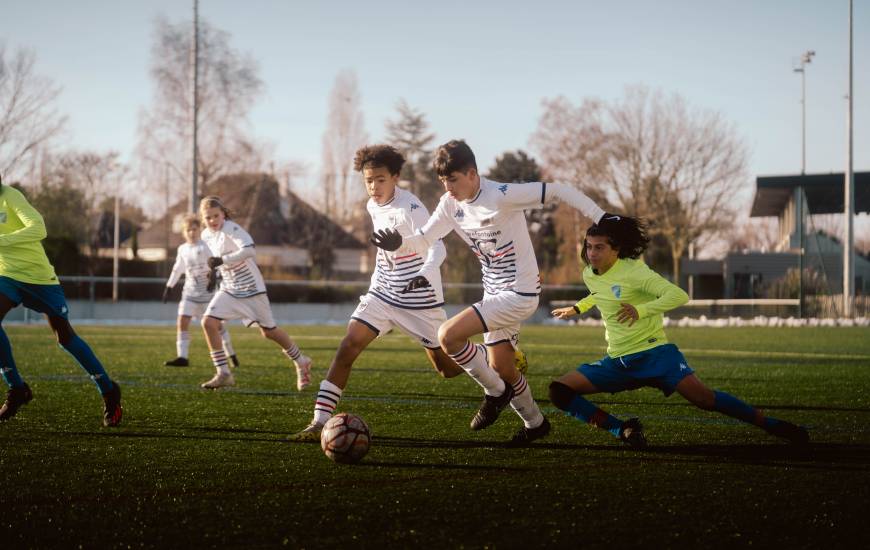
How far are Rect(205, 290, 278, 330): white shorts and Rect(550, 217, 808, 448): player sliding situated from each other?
5.31 m

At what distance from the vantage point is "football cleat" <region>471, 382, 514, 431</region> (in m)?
6.45

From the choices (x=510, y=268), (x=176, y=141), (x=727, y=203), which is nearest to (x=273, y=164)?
(x=176, y=141)

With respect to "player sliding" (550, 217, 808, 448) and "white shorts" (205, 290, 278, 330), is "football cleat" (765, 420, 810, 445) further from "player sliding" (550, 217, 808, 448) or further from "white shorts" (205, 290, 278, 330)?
"white shorts" (205, 290, 278, 330)

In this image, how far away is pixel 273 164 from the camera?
46.2 metres

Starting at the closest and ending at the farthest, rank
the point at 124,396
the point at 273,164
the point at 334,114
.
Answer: the point at 124,396
the point at 273,164
the point at 334,114

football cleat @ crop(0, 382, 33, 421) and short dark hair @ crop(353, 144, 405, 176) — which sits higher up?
short dark hair @ crop(353, 144, 405, 176)

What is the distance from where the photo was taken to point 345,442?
5.40 metres

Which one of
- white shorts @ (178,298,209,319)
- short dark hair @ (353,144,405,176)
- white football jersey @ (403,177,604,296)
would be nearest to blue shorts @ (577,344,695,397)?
white football jersey @ (403,177,604,296)

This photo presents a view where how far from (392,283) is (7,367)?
296 cm

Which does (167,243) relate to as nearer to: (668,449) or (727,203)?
(727,203)

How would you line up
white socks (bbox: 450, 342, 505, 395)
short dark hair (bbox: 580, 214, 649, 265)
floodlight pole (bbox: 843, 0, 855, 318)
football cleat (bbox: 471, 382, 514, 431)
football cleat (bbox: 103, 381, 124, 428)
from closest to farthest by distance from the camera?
short dark hair (bbox: 580, 214, 649, 265), white socks (bbox: 450, 342, 505, 395), football cleat (bbox: 471, 382, 514, 431), football cleat (bbox: 103, 381, 124, 428), floodlight pole (bbox: 843, 0, 855, 318)

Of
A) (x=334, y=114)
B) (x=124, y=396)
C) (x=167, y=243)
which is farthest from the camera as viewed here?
(x=334, y=114)

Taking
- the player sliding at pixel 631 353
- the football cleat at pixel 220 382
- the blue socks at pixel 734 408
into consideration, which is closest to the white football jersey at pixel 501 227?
the player sliding at pixel 631 353

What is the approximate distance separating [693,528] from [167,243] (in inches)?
1605
